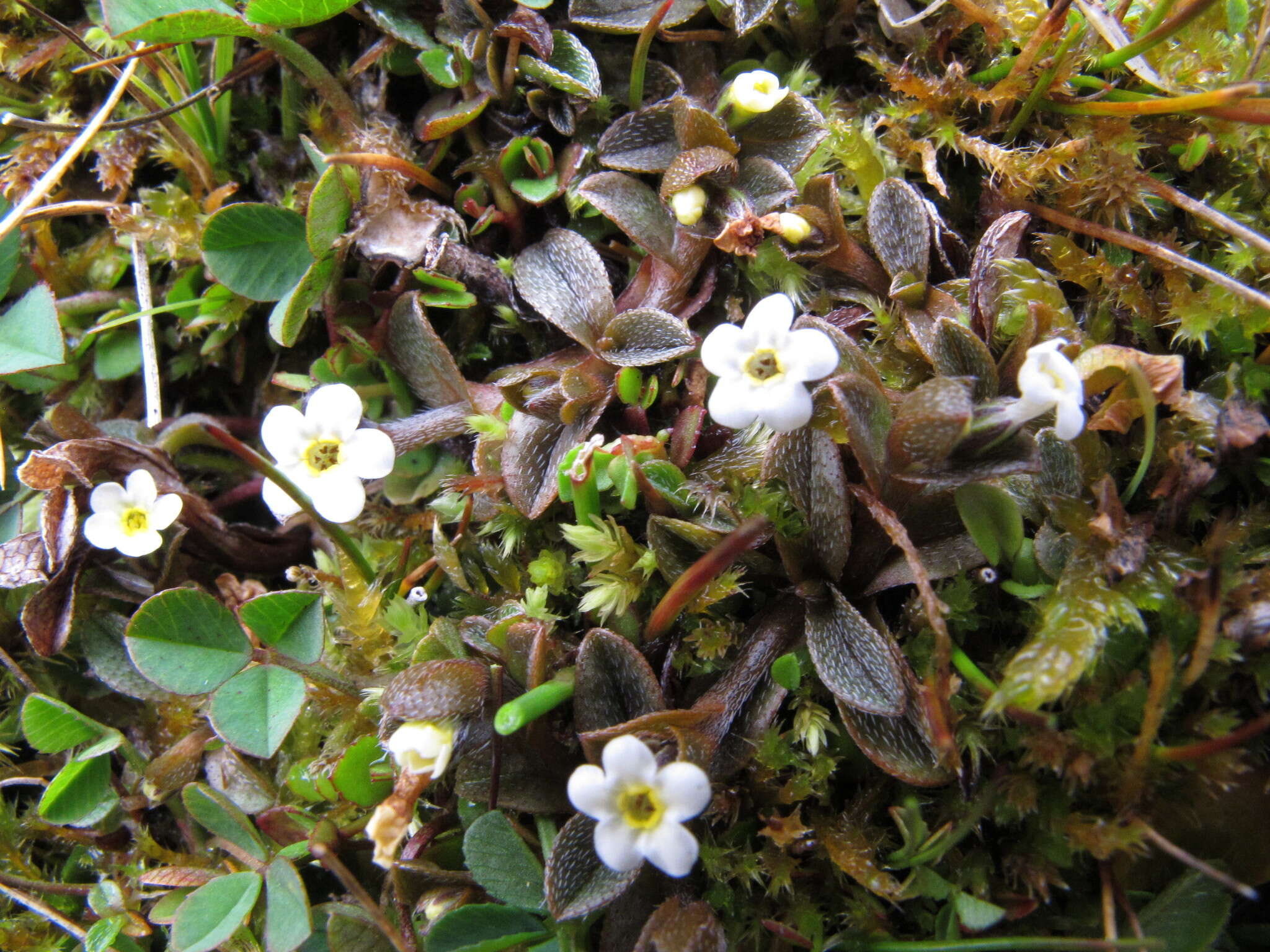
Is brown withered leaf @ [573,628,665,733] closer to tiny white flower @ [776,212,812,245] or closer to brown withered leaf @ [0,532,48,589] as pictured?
tiny white flower @ [776,212,812,245]

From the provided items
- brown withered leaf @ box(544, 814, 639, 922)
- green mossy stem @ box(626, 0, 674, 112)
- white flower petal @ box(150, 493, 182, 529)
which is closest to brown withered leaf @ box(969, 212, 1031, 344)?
green mossy stem @ box(626, 0, 674, 112)

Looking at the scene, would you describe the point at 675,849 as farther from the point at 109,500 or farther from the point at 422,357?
the point at 109,500

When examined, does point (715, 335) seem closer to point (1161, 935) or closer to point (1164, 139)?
point (1164, 139)

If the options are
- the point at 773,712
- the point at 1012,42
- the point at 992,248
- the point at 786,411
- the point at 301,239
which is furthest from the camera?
the point at 301,239

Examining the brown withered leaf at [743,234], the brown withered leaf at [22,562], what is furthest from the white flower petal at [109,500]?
the brown withered leaf at [743,234]

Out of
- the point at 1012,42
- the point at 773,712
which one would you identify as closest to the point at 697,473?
the point at 773,712

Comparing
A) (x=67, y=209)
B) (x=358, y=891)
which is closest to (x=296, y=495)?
(x=358, y=891)

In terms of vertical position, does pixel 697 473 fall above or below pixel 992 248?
below
